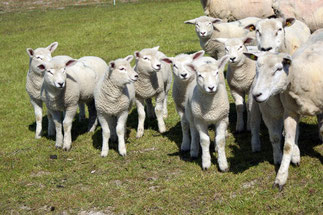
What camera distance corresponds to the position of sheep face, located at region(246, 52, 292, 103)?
5242 mm

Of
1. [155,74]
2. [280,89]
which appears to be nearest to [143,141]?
[155,74]

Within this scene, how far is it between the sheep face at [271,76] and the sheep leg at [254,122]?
138 cm

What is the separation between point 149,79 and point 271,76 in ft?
11.3

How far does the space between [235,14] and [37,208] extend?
419 inches

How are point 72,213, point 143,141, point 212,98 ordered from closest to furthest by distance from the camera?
point 72,213
point 212,98
point 143,141

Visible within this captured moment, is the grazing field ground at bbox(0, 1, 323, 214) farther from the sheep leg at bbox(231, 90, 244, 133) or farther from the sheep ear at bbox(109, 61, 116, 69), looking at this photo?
the sheep ear at bbox(109, 61, 116, 69)

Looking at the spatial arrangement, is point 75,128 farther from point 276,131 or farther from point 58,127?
point 276,131

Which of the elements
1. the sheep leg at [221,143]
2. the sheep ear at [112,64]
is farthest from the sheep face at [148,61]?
the sheep leg at [221,143]

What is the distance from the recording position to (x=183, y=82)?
7.47 metres

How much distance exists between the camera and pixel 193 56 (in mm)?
7602

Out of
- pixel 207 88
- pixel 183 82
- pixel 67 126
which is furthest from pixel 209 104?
pixel 67 126

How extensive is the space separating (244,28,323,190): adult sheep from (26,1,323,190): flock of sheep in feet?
0.04

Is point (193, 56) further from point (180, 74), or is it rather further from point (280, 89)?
point (280, 89)

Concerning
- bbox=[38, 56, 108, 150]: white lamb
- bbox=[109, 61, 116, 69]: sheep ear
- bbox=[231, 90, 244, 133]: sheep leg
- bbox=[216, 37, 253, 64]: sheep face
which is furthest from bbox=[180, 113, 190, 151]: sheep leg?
bbox=[38, 56, 108, 150]: white lamb
